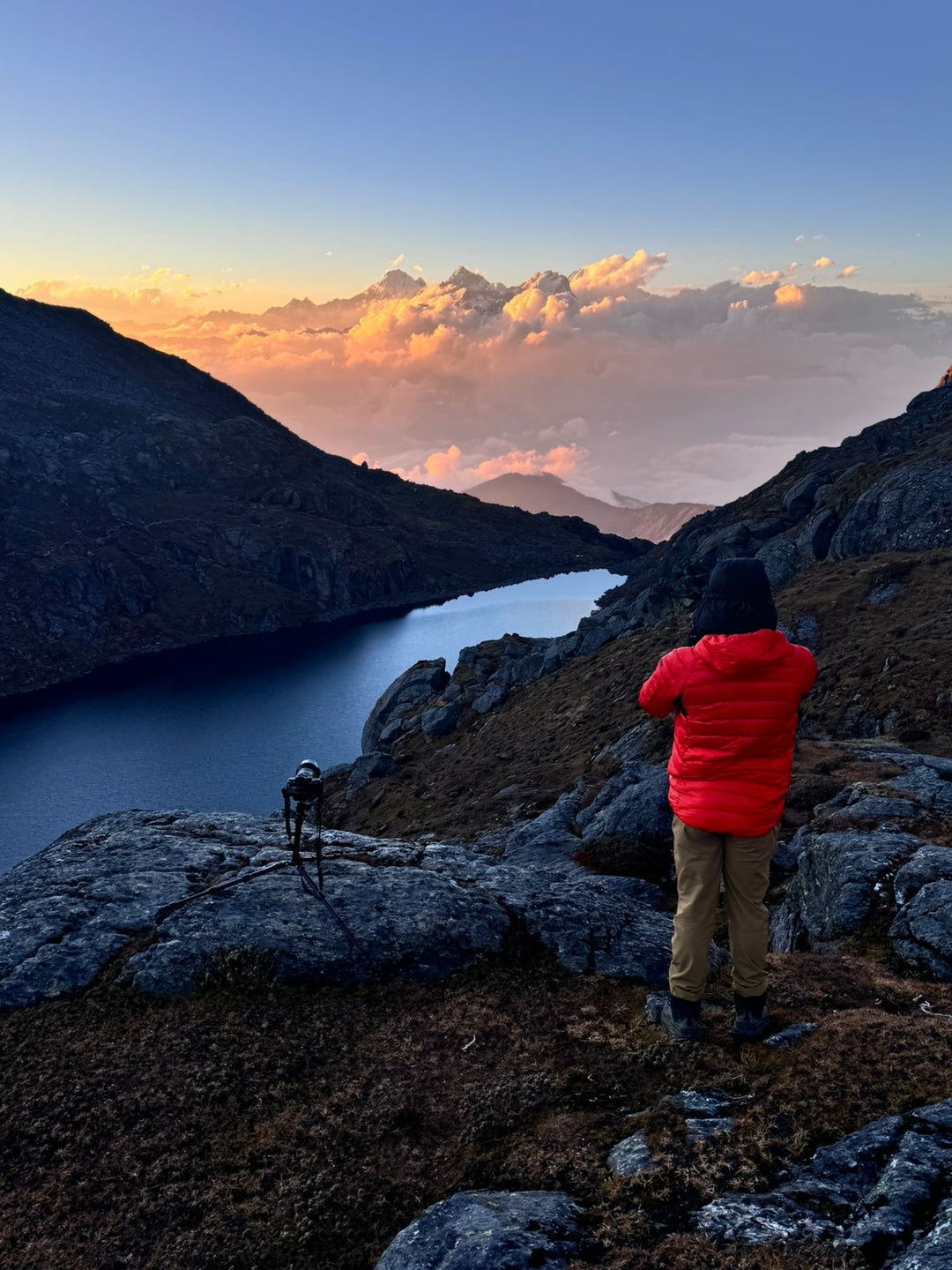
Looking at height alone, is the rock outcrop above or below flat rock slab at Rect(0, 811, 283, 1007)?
below

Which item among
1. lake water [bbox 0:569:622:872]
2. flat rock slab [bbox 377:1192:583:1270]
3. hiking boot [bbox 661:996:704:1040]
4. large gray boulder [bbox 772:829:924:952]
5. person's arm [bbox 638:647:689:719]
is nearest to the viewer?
flat rock slab [bbox 377:1192:583:1270]

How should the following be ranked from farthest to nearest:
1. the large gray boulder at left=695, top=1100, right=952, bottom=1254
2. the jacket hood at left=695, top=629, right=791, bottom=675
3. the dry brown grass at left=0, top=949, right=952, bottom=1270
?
1. the jacket hood at left=695, top=629, right=791, bottom=675
2. the dry brown grass at left=0, top=949, right=952, bottom=1270
3. the large gray boulder at left=695, top=1100, right=952, bottom=1254

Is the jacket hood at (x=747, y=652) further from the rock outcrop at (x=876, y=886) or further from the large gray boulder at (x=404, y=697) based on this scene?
the large gray boulder at (x=404, y=697)

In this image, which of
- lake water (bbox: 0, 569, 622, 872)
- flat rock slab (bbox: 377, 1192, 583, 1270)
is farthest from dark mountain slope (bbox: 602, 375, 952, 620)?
flat rock slab (bbox: 377, 1192, 583, 1270)

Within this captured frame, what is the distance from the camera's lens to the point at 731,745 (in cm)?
892

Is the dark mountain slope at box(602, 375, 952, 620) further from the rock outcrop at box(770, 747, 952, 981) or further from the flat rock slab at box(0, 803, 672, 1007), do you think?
the flat rock slab at box(0, 803, 672, 1007)

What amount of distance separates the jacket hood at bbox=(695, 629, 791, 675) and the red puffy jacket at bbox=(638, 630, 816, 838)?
0.01 metres

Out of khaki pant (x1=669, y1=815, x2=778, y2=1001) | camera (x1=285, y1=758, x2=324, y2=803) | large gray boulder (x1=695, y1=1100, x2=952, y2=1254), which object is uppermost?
camera (x1=285, y1=758, x2=324, y2=803)

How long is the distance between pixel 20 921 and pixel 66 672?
5719 inches

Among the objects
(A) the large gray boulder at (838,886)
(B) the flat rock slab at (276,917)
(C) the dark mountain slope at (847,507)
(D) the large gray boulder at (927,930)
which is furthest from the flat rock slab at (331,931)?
(C) the dark mountain slope at (847,507)

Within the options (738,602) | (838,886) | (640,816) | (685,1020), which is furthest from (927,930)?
(640,816)

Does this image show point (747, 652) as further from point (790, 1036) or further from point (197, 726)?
point (197, 726)

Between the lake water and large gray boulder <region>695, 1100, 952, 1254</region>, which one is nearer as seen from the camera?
large gray boulder <region>695, 1100, 952, 1254</region>

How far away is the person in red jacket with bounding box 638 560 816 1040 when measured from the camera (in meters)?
8.84
